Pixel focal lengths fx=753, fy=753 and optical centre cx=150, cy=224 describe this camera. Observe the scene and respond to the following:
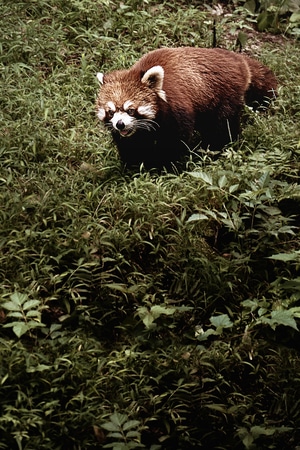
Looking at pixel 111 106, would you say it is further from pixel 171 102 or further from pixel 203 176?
pixel 203 176

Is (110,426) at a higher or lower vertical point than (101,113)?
lower

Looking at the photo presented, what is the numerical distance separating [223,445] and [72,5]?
4438mm

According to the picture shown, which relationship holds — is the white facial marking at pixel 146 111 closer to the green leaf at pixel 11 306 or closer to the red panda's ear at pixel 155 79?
the red panda's ear at pixel 155 79

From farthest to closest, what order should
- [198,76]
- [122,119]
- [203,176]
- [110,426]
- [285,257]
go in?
[198,76], [122,119], [203,176], [285,257], [110,426]

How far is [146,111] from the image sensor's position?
527cm

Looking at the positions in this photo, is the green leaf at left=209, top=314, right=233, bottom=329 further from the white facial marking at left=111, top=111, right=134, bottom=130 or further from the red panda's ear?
the red panda's ear

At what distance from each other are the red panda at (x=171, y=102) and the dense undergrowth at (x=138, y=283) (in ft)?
0.57

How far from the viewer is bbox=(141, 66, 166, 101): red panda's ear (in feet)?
17.3

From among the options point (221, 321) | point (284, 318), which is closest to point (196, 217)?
point (221, 321)

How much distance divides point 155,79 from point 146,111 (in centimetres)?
24

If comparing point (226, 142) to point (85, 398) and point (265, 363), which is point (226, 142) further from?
point (85, 398)

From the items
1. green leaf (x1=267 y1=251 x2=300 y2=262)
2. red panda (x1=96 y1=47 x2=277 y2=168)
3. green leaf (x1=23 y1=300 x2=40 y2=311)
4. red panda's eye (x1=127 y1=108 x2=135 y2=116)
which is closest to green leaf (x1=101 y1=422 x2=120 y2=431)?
green leaf (x1=23 y1=300 x2=40 y2=311)

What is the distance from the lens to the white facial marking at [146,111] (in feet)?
17.3

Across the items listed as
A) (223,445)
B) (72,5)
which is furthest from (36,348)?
(72,5)
